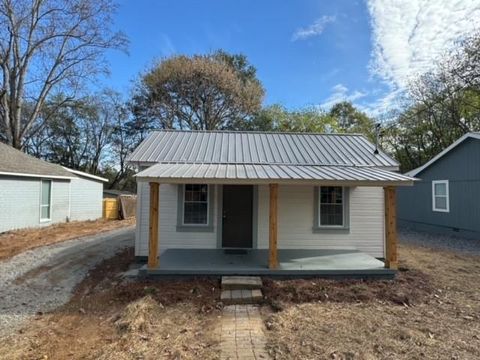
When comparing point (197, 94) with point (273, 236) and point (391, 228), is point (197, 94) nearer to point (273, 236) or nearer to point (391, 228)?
point (273, 236)

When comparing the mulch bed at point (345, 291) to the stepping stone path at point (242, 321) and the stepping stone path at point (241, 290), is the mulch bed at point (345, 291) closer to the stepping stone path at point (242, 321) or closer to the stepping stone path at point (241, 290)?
the stepping stone path at point (241, 290)

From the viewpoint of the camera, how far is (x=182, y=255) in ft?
26.7

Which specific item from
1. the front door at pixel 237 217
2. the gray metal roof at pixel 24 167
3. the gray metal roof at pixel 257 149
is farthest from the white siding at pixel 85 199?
the front door at pixel 237 217

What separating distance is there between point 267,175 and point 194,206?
103 inches

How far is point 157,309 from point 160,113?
23.1 metres

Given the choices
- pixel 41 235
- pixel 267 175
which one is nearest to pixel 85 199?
pixel 41 235

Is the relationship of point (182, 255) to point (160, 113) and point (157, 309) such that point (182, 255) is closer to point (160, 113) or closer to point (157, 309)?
point (157, 309)

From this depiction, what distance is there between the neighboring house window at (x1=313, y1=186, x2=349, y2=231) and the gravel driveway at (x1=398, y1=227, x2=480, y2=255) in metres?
4.76

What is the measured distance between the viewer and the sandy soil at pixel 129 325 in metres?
4.33

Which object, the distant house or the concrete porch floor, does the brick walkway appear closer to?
the concrete porch floor

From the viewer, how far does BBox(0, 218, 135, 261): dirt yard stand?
1084 centimetres

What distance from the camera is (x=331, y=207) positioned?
A: 917 cm

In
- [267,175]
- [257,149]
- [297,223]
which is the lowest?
[297,223]

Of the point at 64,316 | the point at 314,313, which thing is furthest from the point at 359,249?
the point at 64,316
